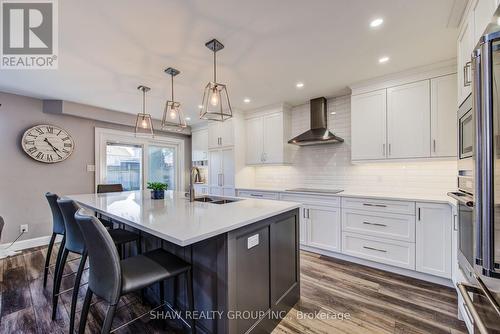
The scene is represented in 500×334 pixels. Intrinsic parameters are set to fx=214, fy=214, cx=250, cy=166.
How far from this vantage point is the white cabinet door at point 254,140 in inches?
169

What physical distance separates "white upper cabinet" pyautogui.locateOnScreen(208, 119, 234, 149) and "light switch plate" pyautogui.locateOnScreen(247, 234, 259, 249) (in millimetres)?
2973

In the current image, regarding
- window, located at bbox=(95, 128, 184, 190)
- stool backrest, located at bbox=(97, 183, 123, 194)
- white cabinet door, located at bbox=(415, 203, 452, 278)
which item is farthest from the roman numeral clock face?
white cabinet door, located at bbox=(415, 203, 452, 278)

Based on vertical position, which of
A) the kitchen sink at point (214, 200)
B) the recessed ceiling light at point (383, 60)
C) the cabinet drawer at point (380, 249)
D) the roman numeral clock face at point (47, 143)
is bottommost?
the cabinet drawer at point (380, 249)

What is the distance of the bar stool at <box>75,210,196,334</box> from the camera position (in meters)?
1.19

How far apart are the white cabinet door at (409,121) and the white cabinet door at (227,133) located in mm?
2704

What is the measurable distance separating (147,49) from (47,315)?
103 inches

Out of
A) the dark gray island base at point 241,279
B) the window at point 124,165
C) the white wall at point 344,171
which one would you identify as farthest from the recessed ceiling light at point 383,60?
the window at point 124,165

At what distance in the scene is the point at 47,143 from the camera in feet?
12.2

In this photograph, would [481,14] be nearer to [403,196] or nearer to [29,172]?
[403,196]

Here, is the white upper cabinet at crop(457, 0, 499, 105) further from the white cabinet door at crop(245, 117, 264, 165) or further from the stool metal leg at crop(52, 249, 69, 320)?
the stool metal leg at crop(52, 249, 69, 320)

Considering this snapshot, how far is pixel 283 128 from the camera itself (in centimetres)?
402

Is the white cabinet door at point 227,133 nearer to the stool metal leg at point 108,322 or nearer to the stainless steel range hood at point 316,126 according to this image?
the stainless steel range hood at point 316,126

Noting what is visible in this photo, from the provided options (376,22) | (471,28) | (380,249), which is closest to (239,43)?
(376,22)

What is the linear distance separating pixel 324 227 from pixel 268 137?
75.8 inches
